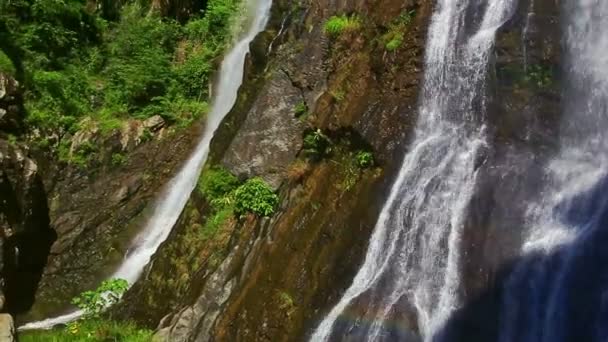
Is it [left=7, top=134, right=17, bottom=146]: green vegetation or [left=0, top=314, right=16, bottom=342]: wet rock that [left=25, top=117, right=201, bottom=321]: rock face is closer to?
[left=7, top=134, right=17, bottom=146]: green vegetation

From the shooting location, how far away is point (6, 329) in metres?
8.92

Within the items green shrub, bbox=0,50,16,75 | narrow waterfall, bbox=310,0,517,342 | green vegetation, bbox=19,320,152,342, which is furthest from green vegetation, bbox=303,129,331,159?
green shrub, bbox=0,50,16,75

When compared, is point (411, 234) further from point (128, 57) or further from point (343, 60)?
point (128, 57)

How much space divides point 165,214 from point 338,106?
216 inches

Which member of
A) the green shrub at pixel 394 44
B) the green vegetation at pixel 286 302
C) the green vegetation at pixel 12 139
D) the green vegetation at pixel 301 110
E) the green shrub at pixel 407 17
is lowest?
the green vegetation at pixel 286 302

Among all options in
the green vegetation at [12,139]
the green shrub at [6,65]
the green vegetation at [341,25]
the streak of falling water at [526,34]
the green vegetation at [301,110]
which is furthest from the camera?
the green shrub at [6,65]

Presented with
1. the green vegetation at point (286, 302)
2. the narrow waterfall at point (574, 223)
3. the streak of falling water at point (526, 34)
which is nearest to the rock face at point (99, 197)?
the green vegetation at point (286, 302)

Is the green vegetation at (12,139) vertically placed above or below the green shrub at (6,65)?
below

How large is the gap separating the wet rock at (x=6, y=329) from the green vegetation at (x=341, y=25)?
26.9ft

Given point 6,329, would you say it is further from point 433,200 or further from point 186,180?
point 433,200

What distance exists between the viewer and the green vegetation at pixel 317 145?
11.1 metres

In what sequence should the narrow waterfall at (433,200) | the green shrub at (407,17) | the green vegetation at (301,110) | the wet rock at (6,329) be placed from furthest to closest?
the green vegetation at (301,110), the green shrub at (407,17), the narrow waterfall at (433,200), the wet rock at (6,329)

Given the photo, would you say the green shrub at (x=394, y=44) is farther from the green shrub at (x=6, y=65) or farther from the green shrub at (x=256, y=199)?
the green shrub at (x=6, y=65)

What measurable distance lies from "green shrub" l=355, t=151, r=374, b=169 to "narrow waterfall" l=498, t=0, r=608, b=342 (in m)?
2.84
